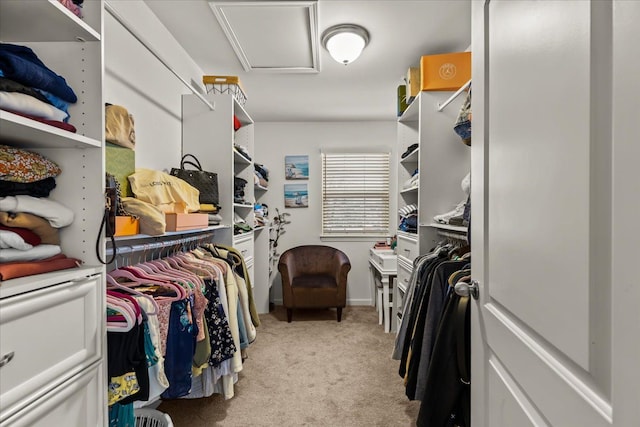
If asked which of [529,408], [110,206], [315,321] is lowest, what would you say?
[315,321]

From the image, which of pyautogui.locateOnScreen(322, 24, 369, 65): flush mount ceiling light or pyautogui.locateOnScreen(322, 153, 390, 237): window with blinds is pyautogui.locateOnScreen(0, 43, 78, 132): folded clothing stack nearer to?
pyautogui.locateOnScreen(322, 24, 369, 65): flush mount ceiling light

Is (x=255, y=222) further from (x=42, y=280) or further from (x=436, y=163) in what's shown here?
(x=42, y=280)

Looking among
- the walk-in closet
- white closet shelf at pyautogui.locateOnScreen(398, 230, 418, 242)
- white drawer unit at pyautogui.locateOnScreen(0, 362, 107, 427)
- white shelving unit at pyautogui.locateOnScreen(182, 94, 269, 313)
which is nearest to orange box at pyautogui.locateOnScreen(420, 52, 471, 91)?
the walk-in closet

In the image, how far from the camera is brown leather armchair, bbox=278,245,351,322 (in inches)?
157

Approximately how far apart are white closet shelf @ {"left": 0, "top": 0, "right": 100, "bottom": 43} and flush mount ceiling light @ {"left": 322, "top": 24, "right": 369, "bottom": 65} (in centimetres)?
163

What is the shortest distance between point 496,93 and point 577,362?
2.29ft

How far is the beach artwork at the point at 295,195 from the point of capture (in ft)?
16.1

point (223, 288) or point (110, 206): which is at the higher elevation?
point (110, 206)

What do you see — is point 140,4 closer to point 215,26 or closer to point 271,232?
point 215,26

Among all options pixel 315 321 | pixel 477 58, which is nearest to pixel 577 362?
pixel 477 58

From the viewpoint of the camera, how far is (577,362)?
24.2 inches

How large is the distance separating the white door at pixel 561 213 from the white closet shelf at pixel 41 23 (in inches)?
47.8

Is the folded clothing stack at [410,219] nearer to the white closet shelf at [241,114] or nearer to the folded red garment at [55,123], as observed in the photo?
the white closet shelf at [241,114]

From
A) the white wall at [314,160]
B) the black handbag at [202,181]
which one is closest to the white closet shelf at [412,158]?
the black handbag at [202,181]
